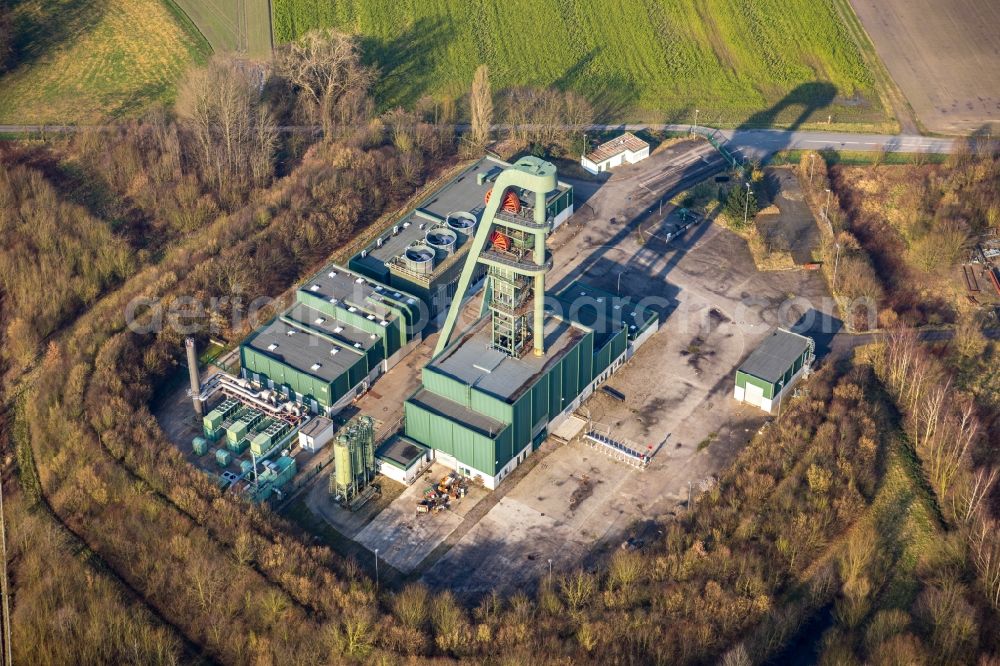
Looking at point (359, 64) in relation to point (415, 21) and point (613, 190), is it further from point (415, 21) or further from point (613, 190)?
point (613, 190)

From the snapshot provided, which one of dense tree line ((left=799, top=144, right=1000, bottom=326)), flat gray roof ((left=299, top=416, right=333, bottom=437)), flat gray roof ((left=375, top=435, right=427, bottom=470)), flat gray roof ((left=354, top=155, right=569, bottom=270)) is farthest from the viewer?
flat gray roof ((left=354, top=155, right=569, bottom=270))

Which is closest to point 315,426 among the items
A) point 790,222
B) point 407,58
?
point 790,222

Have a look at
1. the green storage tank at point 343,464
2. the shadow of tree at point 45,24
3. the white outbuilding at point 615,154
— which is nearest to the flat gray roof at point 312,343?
the green storage tank at point 343,464

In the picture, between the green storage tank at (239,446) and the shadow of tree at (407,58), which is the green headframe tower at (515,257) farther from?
the shadow of tree at (407,58)

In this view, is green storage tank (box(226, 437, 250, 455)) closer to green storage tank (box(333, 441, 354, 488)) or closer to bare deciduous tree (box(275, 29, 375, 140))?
green storage tank (box(333, 441, 354, 488))

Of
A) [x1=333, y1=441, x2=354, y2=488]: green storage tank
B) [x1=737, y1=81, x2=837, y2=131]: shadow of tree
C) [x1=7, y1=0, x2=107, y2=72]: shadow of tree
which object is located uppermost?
[x1=7, y1=0, x2=107, y2=72]: shadow of tree

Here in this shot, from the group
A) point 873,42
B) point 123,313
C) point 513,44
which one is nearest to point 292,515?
point 123,313

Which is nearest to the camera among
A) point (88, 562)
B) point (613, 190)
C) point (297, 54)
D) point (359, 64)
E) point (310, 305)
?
point (88, 562)

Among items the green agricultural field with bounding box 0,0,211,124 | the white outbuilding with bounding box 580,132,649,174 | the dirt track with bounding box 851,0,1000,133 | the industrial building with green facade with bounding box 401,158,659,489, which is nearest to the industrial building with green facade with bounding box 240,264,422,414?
the industrial building with green facade with bounding box 401,158,659,489
